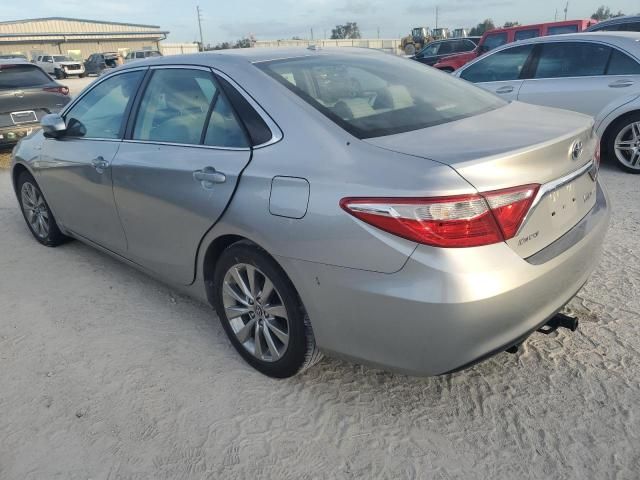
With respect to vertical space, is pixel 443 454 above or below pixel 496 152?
below

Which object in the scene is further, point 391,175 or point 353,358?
point 353,358

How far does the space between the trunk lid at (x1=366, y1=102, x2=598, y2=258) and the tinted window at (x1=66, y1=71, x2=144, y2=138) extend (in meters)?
1.98

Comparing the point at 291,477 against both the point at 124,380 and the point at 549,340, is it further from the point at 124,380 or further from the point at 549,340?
the point at 549,340

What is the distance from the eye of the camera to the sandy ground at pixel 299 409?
85.2 inches

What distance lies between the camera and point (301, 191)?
2.19 meters

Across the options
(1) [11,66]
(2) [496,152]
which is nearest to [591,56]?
(2) [496,152]

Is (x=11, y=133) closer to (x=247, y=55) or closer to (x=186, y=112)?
Answer: (x=186, y=112)

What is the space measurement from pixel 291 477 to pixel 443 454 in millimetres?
619

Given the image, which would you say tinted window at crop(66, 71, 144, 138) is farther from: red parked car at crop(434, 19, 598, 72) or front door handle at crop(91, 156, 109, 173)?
red parked car at crop(434, 19, 598, 72)

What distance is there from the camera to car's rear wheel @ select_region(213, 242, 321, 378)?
240 centimetres

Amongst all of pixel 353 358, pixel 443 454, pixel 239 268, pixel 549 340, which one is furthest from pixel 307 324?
pixel 549 340

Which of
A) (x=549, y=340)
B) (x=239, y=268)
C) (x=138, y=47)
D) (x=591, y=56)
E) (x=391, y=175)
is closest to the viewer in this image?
(x=391, y=175)

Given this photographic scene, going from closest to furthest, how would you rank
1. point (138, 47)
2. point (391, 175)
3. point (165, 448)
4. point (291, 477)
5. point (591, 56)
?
A: 1. point (391, 175)
2. point (291, 477)
3. point (165, 448)
4. point (591, 56)
5. point (138, 47)

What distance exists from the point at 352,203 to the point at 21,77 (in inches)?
338
